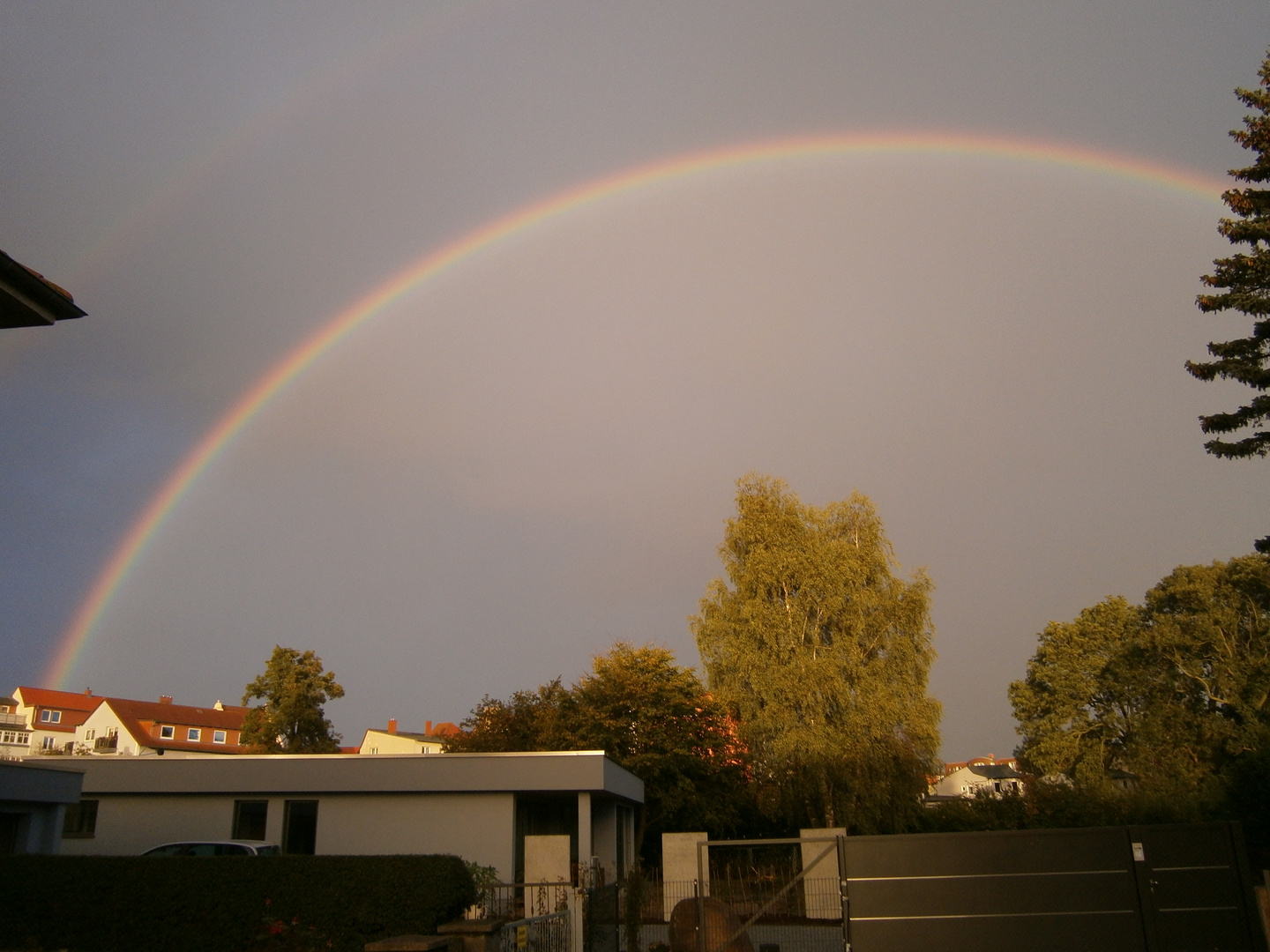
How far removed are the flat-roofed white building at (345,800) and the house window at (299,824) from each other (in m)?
0.03

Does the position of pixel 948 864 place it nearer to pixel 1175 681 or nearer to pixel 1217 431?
pixel 1217 431

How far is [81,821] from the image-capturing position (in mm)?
26219

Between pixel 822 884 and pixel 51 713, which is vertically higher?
pixel 51 713

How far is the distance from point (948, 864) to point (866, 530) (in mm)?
24234

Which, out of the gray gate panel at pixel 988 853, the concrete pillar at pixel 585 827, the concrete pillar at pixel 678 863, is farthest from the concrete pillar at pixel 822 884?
the gray gate panel at pixel 988 853

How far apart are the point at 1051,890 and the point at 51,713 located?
333 feet

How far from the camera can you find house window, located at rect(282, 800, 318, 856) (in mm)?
25344

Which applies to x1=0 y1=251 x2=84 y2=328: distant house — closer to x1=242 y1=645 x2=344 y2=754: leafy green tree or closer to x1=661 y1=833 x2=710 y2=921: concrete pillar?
x1=661 y1=833 x2=710 y2=921: concrete pillar

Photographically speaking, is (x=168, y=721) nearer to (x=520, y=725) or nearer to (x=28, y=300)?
(x=520, y=725)

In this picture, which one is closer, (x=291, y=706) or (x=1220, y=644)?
(x=1220, y=644)

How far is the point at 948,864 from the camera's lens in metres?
14.1

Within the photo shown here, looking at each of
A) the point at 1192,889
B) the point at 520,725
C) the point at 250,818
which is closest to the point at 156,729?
the point at 520,725

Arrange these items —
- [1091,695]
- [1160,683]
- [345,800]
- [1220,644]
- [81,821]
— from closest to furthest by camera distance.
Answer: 1. [345,800]
2. [81,821]
3. [1220,644]
4. [1160,683]
5. [1091,695]

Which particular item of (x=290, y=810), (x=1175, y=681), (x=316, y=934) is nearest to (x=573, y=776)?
(x=290, y=810)
